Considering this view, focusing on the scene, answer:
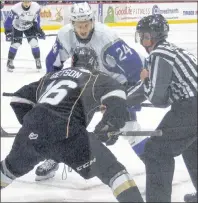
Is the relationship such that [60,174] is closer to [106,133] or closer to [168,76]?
[106,133]

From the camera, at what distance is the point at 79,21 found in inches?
65.5

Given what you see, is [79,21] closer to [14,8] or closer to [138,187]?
A: [14,8]

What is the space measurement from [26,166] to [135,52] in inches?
15.1

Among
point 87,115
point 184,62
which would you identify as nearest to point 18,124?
point 87,115

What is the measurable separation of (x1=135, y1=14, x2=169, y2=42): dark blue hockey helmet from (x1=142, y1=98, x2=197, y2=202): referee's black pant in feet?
0.52

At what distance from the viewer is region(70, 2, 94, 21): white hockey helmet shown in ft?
5.33

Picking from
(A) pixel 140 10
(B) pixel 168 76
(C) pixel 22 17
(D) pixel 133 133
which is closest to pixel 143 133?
(D) pixel 133 133

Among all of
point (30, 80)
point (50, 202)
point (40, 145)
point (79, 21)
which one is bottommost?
point (50, 202)

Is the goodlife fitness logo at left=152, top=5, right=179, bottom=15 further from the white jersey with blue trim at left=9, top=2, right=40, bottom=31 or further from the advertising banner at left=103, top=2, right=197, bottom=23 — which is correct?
the white jersey with blue trim at left=9, top=2, right=40, bottom=31

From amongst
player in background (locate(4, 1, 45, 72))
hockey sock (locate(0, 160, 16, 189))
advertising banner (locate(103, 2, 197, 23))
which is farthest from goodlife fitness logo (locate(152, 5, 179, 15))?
hockey sock (locate(0, 160, 16, 189))

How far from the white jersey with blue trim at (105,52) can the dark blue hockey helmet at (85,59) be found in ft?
0.05

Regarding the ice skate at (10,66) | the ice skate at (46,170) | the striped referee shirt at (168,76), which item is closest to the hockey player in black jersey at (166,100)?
the striped referee shirt at (168,76)

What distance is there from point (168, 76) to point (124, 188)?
27cm

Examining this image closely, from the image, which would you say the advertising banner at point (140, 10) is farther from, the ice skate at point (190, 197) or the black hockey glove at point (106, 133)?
the ice skate at point (190, 197)
